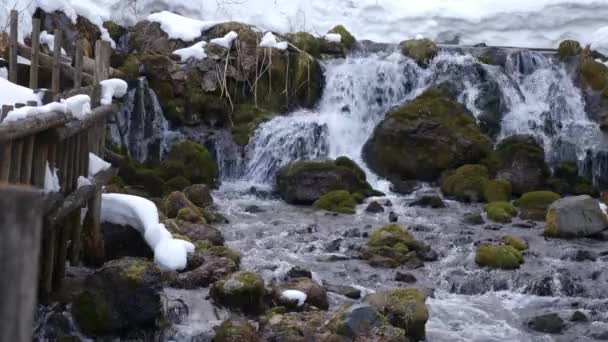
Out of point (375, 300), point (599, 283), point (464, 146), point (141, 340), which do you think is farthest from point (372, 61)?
point (141, 340)

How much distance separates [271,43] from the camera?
1939cm

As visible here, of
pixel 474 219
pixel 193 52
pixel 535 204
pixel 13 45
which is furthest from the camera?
pixel 193 52

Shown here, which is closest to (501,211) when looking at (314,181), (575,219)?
(575,219)

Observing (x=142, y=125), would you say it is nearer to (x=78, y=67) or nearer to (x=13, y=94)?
(x=78, y=67)

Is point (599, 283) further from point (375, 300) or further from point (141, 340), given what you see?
point (141, 340)

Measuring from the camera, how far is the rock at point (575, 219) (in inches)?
515

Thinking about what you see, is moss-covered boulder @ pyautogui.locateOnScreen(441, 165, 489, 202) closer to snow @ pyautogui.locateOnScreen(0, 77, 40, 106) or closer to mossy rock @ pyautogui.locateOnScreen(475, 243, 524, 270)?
mossy rock @ pyautogui.locateOnScreen(475, 243, 524, 270)

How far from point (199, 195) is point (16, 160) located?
905 centimetres

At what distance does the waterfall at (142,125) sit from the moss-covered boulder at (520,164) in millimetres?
6991

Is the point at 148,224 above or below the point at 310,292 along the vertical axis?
above

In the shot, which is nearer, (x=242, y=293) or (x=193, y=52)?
(x=242, y=293)

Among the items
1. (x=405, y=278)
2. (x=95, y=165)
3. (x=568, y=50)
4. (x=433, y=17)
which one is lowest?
(x=405, y=278)

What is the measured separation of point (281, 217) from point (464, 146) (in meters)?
5.40

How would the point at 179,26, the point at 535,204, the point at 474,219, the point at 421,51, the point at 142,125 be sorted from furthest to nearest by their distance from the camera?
the point at 421,51 → the point at 179,26 → the point at 142,125 → the point at 535,204 → the point at 474,219
